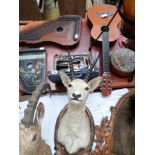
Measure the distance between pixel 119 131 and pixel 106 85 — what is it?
16 cm

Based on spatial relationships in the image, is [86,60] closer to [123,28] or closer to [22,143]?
→ [123,28]

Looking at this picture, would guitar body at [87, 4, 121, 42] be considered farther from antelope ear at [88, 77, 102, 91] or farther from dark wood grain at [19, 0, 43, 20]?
dark wood grain at [19, 0, 43, 20]

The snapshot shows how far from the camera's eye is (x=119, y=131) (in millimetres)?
1504

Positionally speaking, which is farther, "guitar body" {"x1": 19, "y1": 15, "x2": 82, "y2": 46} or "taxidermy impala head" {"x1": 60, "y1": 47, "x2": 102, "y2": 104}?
"guitar body" {"x1": 19, "y1": 15, "x2": 82, "y2": 46}

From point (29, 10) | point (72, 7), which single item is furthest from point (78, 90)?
point (72, 7)

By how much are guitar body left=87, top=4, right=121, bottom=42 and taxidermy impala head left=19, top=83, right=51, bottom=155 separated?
36 centimetres

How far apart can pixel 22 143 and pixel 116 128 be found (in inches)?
13.7

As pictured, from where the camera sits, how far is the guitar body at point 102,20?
5.46 feet

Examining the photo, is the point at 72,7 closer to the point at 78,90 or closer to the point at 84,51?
the point at 84,51

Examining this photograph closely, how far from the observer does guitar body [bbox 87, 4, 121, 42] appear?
1.66 m

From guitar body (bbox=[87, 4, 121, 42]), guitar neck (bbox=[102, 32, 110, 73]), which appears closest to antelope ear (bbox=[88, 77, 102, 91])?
guitar neck (bbox=[102, 32, 110, 73])

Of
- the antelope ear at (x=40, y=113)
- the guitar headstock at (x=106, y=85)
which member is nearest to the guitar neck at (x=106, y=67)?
the guitar headstock at (x=106, y=85)
